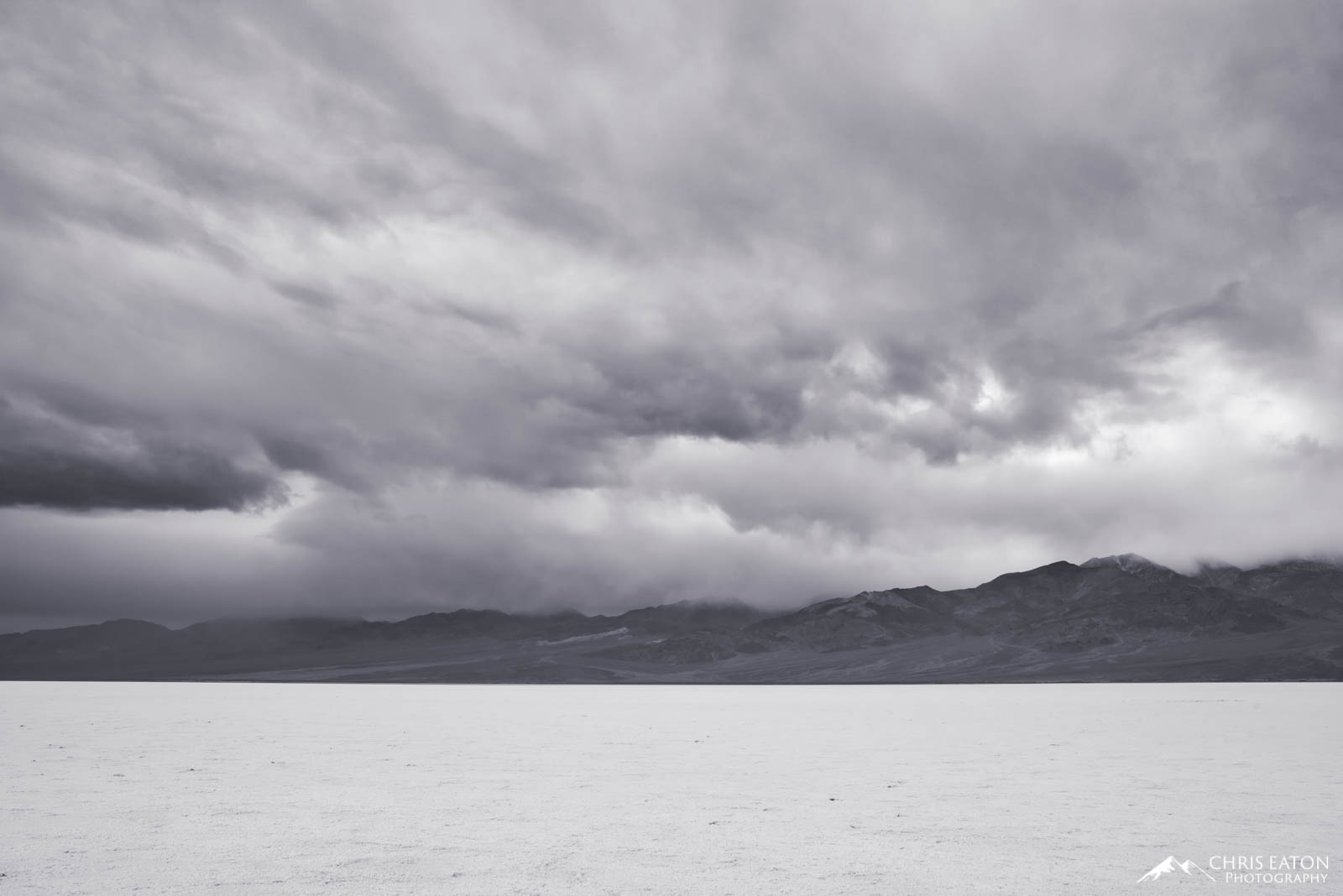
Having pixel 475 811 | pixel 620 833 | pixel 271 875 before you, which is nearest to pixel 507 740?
pixel 475 811

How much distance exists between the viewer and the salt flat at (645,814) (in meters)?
11.3

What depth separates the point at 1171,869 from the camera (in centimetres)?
1175

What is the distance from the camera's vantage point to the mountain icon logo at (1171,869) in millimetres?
11344

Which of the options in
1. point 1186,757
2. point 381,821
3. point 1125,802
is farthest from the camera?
point 1186,757

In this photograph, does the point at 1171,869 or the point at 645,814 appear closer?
the point at 1171,869

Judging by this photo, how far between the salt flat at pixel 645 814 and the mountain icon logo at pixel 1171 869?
187 millimetres

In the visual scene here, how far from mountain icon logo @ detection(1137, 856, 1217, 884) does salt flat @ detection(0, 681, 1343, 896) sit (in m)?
0.19

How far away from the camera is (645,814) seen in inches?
626

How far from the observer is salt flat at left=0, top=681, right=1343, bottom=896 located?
11297 mm

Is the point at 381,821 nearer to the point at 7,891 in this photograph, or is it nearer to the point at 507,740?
the point at 7,891

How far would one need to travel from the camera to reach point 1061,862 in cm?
1212

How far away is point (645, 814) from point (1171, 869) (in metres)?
8.27

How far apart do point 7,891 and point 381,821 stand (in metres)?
5.50

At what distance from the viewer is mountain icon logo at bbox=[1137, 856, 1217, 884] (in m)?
11.3
